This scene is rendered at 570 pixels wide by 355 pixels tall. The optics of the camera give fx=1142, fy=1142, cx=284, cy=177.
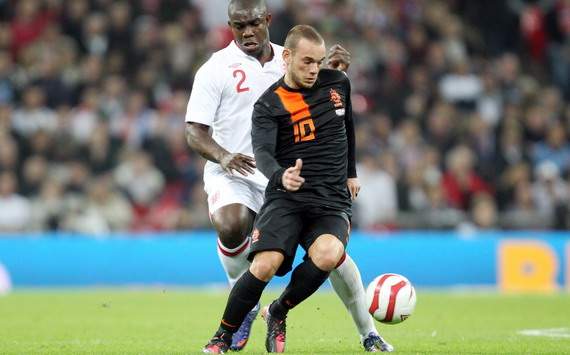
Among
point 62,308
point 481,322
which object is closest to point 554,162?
point 481,322

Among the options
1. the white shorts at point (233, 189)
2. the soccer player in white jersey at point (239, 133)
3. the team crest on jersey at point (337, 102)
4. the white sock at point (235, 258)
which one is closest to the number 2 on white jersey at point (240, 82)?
the soccer player in white jersey at point (239, 133)

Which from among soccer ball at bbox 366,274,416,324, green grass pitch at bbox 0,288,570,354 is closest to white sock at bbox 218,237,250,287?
green grass pitch at bbox 0,288,570,354

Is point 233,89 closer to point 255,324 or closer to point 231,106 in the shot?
point 231,106

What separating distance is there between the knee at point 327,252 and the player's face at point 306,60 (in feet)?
3.06

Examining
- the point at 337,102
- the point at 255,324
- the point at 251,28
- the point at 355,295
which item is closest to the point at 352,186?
the point at 337,102

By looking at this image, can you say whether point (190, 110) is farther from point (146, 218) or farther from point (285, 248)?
point (146, 218)

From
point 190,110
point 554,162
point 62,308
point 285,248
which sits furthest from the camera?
point 554,162

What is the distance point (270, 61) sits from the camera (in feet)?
25.5

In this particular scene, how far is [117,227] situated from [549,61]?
848 centimetres

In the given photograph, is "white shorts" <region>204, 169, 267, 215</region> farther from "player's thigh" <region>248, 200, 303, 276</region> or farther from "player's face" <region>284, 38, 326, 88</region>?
"player's face" <region>284, 38, 326, 88</region>

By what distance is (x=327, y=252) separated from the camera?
660cm

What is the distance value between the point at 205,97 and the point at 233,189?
2.07 ft

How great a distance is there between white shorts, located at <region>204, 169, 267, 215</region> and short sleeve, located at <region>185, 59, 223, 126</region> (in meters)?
0.38

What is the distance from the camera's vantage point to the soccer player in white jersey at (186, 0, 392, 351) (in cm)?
723
